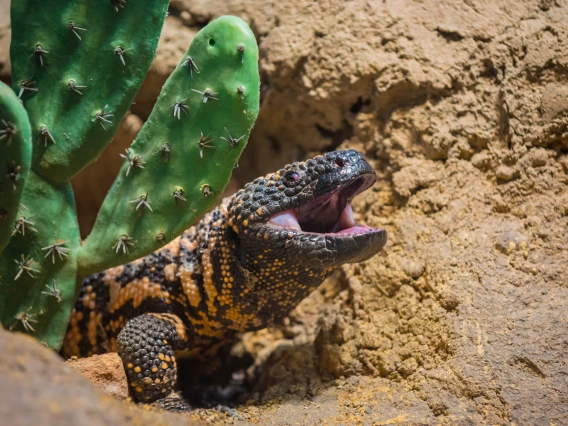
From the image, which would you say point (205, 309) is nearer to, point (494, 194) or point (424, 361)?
point (424, 361)

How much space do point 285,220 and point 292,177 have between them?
202mm

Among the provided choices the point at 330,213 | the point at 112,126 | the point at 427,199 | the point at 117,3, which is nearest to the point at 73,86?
the point at 112,126

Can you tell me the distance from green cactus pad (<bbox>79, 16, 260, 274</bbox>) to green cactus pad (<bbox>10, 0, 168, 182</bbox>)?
17 cm

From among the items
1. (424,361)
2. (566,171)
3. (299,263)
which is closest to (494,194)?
(566,171)

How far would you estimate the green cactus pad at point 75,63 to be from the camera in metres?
2.21

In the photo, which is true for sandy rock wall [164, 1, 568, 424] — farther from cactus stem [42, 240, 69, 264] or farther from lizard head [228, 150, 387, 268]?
cactus stem [42, 240, 69, 264]

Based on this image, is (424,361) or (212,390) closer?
(424,361)

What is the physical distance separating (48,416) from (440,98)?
2.59m

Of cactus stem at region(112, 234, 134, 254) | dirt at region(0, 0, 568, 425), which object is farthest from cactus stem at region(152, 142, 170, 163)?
dirt at region(0, 0, 568, 425)

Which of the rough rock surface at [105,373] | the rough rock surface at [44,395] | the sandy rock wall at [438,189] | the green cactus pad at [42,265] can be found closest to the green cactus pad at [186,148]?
the green cactus pad at [42,265]

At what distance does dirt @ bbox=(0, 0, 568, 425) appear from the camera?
2.33 metres

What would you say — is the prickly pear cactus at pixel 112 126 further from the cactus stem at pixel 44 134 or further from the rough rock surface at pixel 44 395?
the rough rock surface at pixel 44 395

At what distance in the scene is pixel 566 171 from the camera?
8.96ft

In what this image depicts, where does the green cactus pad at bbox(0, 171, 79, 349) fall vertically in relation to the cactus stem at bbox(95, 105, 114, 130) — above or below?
below
